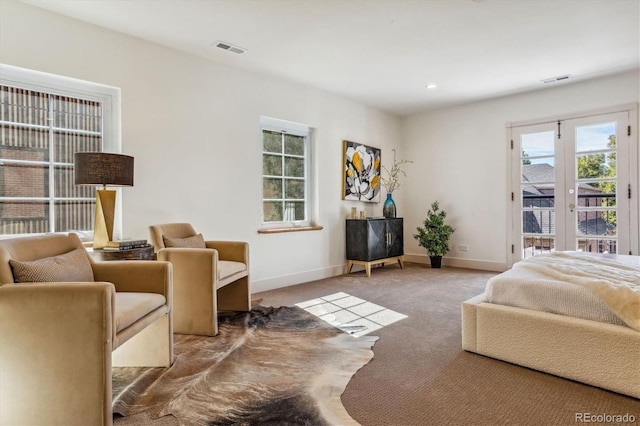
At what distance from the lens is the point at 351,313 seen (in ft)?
10.4

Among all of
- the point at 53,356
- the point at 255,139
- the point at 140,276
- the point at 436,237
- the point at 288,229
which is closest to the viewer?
the point at 53,356

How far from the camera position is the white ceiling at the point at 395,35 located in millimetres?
2727

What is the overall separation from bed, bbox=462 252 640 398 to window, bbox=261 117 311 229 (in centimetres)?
269

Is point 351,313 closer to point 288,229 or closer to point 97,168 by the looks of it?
point 288,229

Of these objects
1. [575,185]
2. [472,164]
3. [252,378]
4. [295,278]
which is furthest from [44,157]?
[575,185]

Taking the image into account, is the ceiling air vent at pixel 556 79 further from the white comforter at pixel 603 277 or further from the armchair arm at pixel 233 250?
the armchair arm at pixel 233 250

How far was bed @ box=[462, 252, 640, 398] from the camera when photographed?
1731 millimetres

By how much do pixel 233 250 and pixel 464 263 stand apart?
394 cm

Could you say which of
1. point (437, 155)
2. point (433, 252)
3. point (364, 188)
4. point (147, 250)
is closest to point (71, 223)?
point (147, 250)

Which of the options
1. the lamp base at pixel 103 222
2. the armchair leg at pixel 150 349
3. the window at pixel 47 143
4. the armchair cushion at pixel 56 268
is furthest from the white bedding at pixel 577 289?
the window at pixel 47 143

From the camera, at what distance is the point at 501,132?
17.1 feet

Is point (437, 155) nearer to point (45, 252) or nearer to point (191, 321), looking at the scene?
point (191, 321)

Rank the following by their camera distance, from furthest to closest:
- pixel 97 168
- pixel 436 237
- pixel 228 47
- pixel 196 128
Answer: pixel 436 237
pixel 196 128
pixel 228 47
pixel 97 168

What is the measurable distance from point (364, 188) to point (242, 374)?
3811 millimetres
